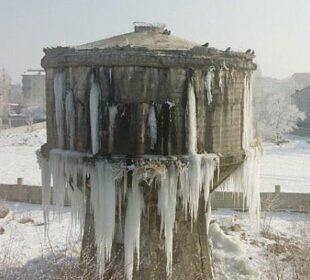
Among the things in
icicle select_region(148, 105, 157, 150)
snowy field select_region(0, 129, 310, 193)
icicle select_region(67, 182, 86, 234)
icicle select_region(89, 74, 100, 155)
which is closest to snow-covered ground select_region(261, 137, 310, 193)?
snowy field select_region(0, 129, 310, 193)

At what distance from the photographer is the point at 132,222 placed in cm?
841

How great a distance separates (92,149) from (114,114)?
2.49 feet

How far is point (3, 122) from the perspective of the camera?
182ft

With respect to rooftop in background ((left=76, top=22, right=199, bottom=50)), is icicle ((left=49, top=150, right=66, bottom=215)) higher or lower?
lower

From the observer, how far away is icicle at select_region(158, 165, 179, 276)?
7.93 metres

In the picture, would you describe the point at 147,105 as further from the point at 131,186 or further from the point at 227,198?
the point at 227,198

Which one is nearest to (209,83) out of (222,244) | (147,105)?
(147,105)

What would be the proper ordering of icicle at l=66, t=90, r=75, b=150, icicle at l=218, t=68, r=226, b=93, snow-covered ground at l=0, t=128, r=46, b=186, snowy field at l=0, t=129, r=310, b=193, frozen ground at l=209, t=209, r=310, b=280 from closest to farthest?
icicle at l=218, t=68, r=226, b=93 → icicle at l=66, t=90, r=75, b=150 → frozen ground at l=209, t=209, r=310, b=280 → snowy field at l=0, t=129, r=310, b=193 → snow-covered ground at l=0, t=128, r=46, b=186

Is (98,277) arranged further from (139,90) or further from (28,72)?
Answer: (28,72)

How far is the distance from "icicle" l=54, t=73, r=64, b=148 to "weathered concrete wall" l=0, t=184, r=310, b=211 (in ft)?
31.6

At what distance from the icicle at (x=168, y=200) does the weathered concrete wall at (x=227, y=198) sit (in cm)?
935

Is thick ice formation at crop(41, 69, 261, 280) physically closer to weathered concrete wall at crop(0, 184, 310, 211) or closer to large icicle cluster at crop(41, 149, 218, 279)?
large icicle cluster at crop(41, 149, 218, 279)

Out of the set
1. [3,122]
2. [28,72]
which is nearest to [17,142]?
[3,122]

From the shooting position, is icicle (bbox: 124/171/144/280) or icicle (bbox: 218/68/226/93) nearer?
icicle (bbox: 218/68/226/93)
